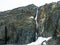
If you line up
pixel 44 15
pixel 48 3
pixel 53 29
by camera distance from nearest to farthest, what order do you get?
pixel 53 29 → pixel 44 15 → pixel 48 3

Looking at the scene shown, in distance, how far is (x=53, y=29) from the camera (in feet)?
41.6

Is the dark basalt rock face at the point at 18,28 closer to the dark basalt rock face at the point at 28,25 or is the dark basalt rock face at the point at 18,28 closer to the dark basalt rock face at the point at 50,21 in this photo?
the dark basalt rock face at the point at 28,25

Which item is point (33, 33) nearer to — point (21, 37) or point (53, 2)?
point (21, 37)

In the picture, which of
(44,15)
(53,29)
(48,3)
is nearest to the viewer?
(53,29)

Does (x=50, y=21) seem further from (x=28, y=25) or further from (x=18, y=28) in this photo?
(x=18, y=28)

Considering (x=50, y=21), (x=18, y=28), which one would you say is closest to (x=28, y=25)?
(x=18, y=28)

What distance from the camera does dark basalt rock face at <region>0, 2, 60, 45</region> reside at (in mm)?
12763

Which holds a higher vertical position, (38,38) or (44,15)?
(44,15)

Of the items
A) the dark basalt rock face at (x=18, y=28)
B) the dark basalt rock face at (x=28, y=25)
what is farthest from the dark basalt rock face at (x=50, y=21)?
the dark basalt rock face at (x=18, y=28)

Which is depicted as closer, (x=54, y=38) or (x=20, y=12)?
(x=54, y=38)

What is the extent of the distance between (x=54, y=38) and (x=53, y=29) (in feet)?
2.19

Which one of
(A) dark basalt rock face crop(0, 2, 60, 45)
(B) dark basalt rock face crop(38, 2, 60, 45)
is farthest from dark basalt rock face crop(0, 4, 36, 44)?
(B) dark basalt rock face crop(38, 2, 60, 45)

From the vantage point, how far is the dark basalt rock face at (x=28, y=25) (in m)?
12.8

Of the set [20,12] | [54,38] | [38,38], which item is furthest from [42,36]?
[20,12]
